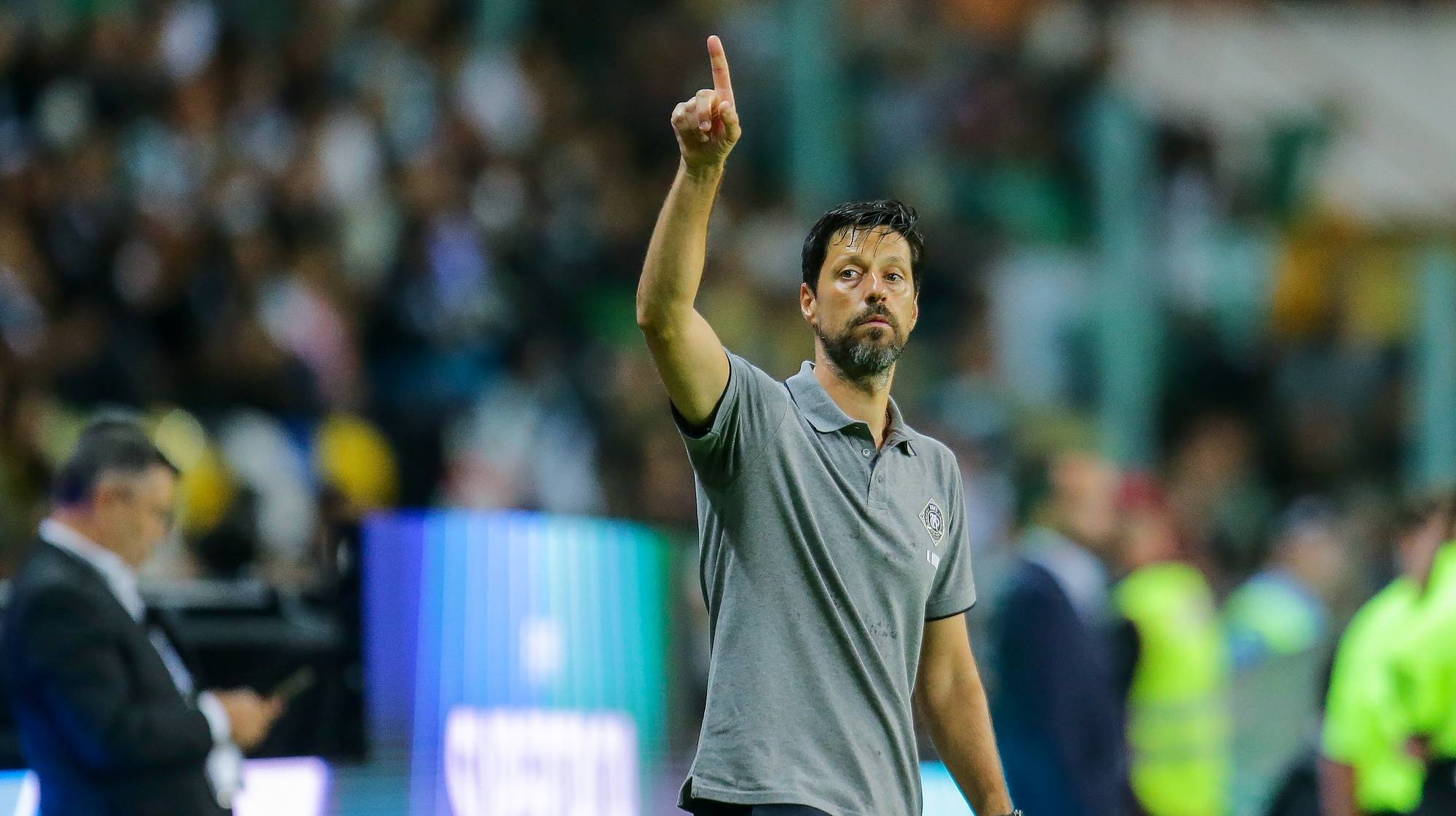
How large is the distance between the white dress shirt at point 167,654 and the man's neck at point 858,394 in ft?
6.29

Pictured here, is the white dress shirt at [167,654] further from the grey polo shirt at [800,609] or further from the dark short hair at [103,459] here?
the grey polo shirt at [800,609]

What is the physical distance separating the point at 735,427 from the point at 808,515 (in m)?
0.20

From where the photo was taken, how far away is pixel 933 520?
362 centimetres

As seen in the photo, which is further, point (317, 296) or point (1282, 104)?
point (1282, 104)

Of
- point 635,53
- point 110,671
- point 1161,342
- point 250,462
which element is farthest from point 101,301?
point 1161,342

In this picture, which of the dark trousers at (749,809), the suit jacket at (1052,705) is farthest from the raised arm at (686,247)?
the suit jacket at (1052,705)

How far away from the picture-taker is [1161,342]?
43.7 feet

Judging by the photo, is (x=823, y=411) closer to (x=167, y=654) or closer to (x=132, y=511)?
(x=132, y=511)

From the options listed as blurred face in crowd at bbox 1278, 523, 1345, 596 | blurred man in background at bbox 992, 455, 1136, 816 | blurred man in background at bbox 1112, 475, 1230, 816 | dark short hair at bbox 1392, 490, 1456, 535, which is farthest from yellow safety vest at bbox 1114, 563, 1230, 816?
blurred face in crowd at bbox 1278, 523, 1345, 596

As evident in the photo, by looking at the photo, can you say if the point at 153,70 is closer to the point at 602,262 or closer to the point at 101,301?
the point at 101,301

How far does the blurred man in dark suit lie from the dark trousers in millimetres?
1688

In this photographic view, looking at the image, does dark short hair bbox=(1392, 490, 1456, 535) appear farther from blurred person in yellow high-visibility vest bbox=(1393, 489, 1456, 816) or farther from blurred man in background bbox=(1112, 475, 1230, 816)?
blurred man in background bbox=(1112, 475, 1230, 816)

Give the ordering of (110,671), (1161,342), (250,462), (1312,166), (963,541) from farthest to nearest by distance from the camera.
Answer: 1. (1312,166)
2. (1161,342)
3. (250,462)
4. (110,671)
5. (963,541)

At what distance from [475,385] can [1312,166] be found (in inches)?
326
